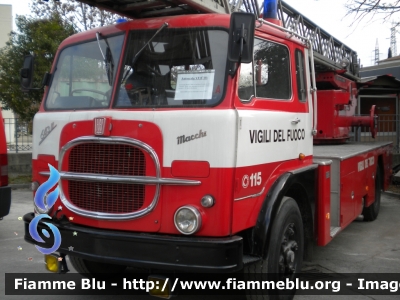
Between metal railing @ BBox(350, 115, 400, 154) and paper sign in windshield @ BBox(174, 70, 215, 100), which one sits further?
metal railing @ BBox(350, 115, 400, 154)

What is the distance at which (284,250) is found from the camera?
169 inches

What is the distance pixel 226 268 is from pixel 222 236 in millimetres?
235

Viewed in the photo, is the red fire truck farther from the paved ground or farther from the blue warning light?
the paved ground

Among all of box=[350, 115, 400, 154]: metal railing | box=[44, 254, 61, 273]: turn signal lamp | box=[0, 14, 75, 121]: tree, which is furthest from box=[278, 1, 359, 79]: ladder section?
box=[0, 14, 75, 121]: tree

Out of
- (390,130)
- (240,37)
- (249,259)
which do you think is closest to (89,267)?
(249,259)

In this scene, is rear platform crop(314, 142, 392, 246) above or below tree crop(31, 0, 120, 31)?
A: below

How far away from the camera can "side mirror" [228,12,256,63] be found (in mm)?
3574

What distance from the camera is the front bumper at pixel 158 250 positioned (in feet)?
11.4

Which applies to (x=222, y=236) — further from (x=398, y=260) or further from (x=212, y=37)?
(x=398, y=260)

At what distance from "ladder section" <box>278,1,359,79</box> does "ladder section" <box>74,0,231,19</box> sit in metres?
3.18

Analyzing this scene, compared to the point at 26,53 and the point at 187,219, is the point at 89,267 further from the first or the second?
the point at 26,53

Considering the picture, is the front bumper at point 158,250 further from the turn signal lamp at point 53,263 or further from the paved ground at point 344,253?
the paved ground at point 344,253

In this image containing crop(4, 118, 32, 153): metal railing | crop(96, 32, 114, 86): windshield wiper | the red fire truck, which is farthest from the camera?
crop(4, 118, 32, 153): metal railing

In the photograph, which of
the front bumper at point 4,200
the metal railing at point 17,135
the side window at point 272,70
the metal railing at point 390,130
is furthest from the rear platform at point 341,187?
the metal railing at point 17,135
